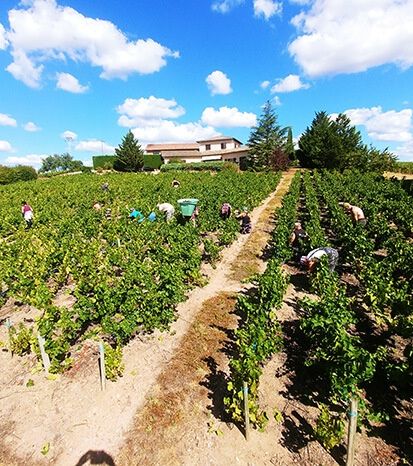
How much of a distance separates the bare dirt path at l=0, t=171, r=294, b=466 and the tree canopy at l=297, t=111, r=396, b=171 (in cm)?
4231

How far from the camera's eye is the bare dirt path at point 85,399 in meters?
4.59

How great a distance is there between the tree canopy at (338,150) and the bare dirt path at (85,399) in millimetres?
42308

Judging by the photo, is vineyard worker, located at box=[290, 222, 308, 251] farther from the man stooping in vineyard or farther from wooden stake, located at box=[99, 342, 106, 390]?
wooden stake, located at box=[99, 342, 106, 390]

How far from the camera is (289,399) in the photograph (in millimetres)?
5355

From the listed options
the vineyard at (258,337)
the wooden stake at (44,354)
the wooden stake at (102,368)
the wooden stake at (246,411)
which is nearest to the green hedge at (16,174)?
the vineyard at (258,337)

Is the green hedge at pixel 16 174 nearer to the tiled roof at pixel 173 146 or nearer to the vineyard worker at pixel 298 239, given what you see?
the tiled roof at pixel 173 146

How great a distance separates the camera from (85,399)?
5473 millimetres

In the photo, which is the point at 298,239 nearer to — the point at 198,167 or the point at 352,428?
the point at 352,428

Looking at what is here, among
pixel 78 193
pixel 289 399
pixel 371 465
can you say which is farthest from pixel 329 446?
pixel 78 193

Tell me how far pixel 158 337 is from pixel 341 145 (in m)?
44.6

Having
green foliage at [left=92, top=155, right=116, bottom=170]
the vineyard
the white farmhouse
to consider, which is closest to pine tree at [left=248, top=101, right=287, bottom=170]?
the white farmhouse

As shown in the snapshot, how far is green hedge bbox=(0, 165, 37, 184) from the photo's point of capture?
43.6 meters

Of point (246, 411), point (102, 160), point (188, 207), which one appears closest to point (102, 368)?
point (246, 411)

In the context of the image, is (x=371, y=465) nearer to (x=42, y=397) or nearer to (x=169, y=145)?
(x=42, y=397)
